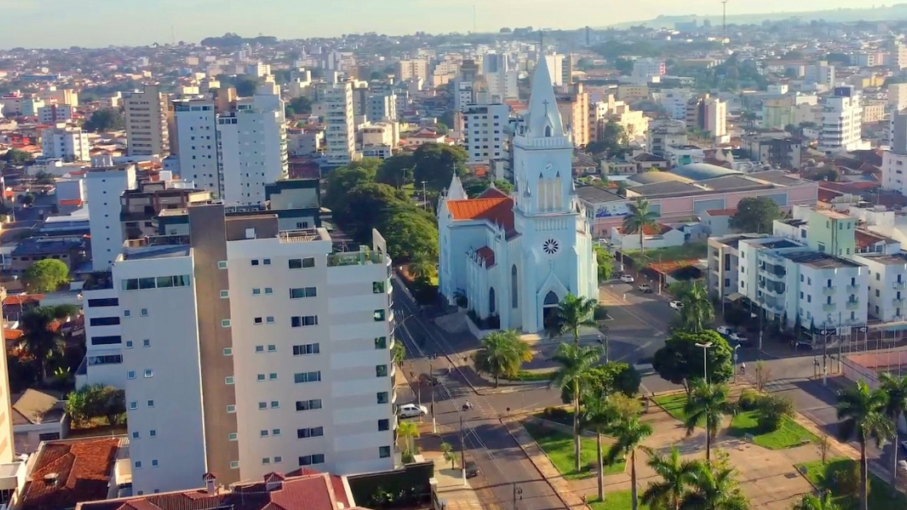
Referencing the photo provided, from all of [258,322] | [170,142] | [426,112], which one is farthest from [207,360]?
[426,112]

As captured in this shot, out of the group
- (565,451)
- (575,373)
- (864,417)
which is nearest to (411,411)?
(565,451)

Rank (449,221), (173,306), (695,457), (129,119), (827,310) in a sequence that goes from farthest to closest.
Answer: (129,119), (449,221), (827,310), (695,457), (173,306)

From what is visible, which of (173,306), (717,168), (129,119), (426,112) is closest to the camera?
(173,306)

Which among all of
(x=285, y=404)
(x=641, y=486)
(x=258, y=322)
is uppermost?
(x=258, y=322)

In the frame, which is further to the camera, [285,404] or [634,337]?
[634,337]

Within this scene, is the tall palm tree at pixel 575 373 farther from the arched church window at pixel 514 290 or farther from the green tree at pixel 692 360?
the arched church window at pixel 514 290

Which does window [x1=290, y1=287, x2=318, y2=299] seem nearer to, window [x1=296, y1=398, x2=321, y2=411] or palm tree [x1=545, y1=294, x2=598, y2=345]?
window [x1=296, y1=398, x2=321, y2=411]

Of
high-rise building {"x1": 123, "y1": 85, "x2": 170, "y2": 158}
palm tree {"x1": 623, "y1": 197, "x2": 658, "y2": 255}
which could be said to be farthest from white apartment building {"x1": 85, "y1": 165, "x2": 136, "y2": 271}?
high-rise building {"x1": 123, "y1": 85, "x2": 170, "y2": 158}

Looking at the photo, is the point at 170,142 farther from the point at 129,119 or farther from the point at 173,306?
the point at 173,306
